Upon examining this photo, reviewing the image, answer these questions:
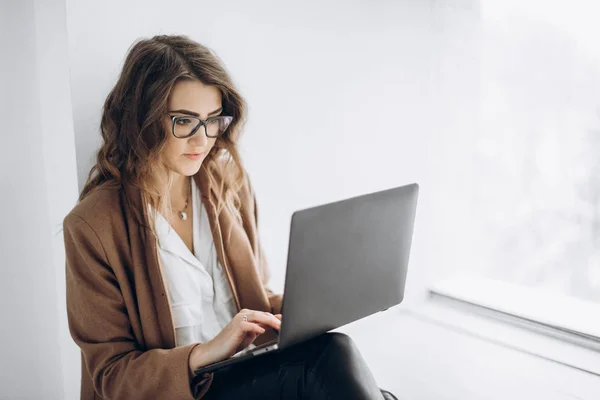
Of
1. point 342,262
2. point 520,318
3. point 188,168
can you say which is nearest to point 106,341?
point 188,168

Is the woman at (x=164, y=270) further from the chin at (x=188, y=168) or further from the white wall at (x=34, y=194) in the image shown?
the white wall at (x=34, y=194)

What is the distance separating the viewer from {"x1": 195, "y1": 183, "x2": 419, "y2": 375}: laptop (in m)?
1.02

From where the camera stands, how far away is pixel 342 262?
1.09 meters

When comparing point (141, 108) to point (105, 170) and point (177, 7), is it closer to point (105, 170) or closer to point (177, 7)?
point (105, 170)

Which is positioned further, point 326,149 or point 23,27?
point 326,149

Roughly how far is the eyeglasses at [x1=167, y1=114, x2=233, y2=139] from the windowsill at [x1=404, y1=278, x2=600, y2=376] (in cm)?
150

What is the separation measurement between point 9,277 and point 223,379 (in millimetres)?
660

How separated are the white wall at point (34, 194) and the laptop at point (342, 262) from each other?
0.65 m

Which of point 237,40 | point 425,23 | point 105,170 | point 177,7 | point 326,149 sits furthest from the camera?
point 425,23

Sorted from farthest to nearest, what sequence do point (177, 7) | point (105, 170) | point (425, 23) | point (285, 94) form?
point (425, 23)
point (285, 94)
point (177, 7)
point (105, 170)

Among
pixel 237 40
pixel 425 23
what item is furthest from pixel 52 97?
pixel 425 23

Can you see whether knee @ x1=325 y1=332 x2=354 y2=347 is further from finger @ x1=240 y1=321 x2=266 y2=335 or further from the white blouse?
the white blouse

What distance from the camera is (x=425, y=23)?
237 cm

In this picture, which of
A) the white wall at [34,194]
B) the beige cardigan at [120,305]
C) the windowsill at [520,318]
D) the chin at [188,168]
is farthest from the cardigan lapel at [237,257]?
the windowsill at [520,318]
